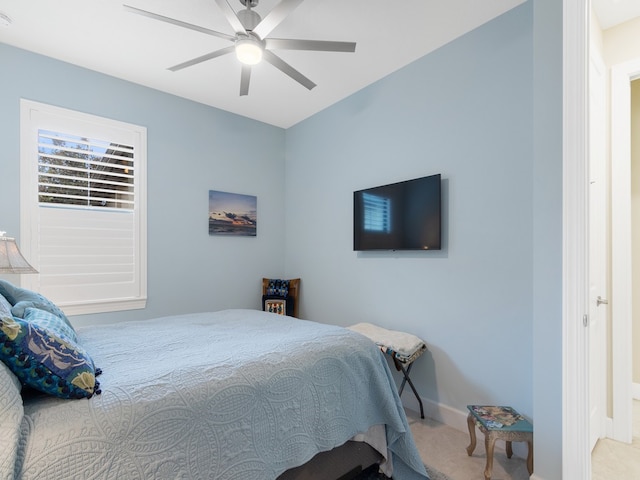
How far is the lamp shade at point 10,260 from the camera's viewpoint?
6.46ft

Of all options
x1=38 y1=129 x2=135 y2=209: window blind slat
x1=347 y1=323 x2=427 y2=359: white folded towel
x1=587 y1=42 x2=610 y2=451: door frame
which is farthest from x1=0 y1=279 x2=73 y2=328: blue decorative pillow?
x1=587 y1=42 x2=610 y2=451: door frame

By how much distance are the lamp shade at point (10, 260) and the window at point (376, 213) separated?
2.51 meters

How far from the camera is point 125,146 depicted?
319 centimetres

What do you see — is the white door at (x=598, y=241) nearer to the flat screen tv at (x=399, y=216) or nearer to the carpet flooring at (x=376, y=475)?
the flat screen tv at (x=399, y=216)

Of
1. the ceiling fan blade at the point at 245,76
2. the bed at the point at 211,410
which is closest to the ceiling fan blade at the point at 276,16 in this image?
the ceiling fan blade at the point at 245,76

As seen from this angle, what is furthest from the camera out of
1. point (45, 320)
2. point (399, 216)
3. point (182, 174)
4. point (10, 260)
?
point (182, 174)

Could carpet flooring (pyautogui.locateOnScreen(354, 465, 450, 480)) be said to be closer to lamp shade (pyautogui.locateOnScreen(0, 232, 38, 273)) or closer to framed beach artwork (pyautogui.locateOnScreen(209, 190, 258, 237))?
lamp shade (pyautogui.locateOnScreen(0, 232, 38, 273))

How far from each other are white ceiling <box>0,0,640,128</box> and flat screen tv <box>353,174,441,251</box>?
3.46ft

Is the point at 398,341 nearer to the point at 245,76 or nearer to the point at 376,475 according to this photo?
the point at 376,475

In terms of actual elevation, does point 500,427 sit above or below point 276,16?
below

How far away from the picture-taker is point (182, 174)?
3504 mm

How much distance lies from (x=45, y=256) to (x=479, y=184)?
11.5 feet

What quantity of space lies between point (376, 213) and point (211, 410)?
2238 mm

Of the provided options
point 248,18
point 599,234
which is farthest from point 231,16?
point 599,234
